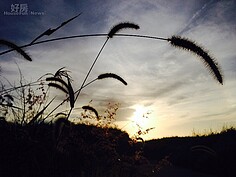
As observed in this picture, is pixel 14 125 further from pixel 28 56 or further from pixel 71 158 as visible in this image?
pixel 71 158

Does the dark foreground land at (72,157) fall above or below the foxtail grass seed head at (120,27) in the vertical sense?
below

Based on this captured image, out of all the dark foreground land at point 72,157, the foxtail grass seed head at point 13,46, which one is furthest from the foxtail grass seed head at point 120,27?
the dark foreground land at point 72,157

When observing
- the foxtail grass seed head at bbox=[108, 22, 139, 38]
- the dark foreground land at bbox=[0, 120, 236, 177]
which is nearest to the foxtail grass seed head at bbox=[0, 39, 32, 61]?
the dark foreground land at bbox=[0, 120, 236, 177]

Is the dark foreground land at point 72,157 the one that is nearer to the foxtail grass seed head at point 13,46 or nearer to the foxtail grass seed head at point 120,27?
the foxtail grass seed head at point 13,46

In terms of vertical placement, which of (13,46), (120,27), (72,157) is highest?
(120,27)

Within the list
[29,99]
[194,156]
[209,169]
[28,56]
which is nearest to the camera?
[28,56]

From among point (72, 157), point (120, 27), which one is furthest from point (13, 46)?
point (72, 157)

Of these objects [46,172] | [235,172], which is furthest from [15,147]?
[235,172]

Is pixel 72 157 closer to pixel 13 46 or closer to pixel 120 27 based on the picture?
pixel 120 27

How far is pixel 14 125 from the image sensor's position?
3400 mm

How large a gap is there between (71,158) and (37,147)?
7.44ft

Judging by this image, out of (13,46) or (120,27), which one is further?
(120,27)

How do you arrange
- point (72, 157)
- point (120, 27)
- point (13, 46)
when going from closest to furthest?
point (13, 46) → point (120, 27) → point (72, 157)

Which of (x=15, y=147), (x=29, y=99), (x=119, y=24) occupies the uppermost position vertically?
(x=119, y=24)
